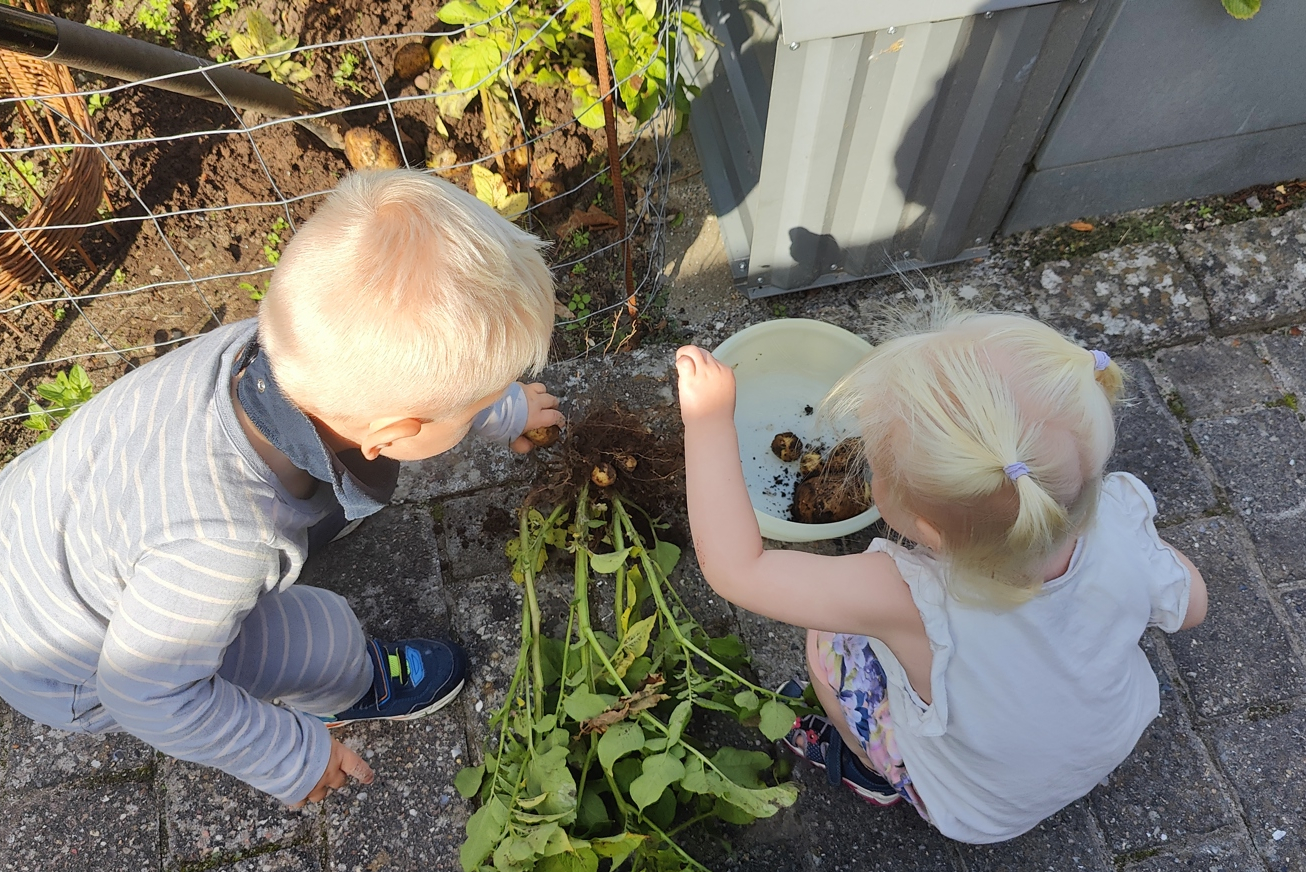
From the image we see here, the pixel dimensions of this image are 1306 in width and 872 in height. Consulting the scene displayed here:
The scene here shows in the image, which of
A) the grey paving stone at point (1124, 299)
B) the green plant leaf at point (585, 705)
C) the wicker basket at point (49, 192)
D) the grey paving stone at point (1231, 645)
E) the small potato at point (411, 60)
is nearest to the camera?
the green plant leaf at point (585, 705)

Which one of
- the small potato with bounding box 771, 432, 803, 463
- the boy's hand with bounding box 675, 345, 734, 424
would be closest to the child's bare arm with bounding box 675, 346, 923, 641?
the boy's hand with bounding box 675, 345, 734, 424

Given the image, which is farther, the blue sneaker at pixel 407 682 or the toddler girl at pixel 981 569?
the blue sneaker at pixel 407 682

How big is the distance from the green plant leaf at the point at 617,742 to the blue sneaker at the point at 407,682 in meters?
0.62

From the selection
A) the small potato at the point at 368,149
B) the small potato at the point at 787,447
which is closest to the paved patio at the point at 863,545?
the small potato at the point at 787,447

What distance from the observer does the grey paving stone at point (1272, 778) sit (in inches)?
76.6

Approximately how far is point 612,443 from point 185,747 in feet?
3.77

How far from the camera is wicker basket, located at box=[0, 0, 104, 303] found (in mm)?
2347

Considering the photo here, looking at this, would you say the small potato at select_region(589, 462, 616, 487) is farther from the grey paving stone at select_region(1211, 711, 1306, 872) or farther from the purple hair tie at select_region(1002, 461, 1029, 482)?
the grey paving stone at select_region(1211, 711, 1306, 872)

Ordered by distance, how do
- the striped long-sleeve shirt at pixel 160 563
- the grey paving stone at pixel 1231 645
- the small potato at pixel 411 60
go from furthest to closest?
the small potato at pixel 411 60, the grey paving stone at pixel 1231 645, the striped long-sleeve shirt at pixel 160 563

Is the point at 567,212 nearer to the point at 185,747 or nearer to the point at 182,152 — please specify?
the point at 182,152

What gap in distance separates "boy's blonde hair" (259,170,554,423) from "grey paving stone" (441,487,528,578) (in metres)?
0.96

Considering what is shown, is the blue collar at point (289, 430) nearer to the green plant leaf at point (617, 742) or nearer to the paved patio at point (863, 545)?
the green plant leaf at point (617, 742)

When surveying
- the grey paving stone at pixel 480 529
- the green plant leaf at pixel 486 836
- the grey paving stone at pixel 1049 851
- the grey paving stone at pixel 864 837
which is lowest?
the grey paving stone at pixel 864 837

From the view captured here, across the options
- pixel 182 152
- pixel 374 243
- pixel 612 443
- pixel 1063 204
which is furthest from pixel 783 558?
pixel 182 152
